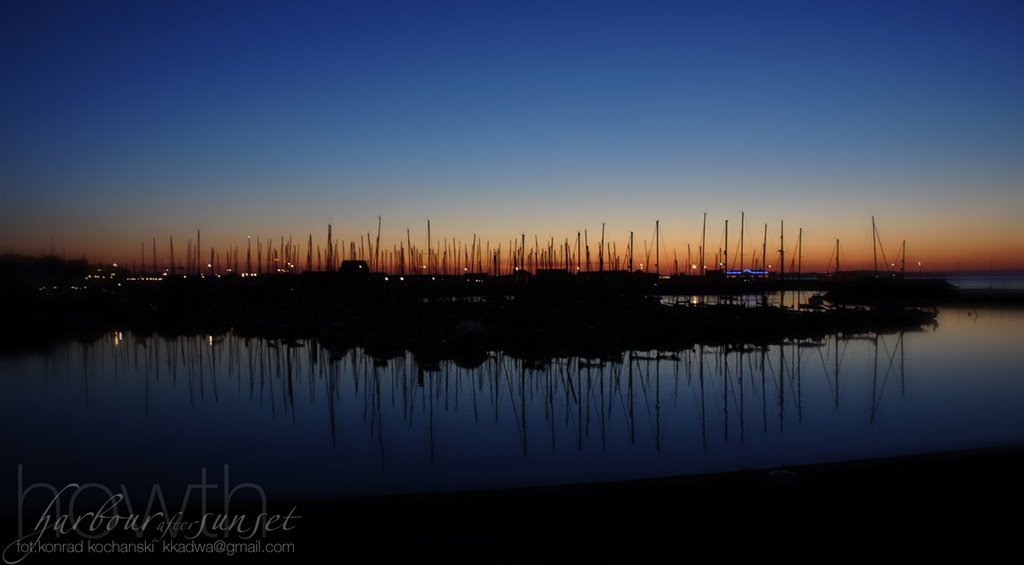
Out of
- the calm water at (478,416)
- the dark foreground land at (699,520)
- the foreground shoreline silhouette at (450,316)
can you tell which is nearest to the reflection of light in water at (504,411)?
the calm water at (478,416)

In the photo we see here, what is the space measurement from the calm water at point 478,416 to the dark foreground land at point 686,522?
3915 millimetres

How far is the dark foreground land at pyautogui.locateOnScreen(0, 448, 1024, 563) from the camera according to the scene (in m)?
6.04

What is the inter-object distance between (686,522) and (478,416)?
10.1 meters

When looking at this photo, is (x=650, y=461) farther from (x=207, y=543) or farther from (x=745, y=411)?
(x=207, y=543)

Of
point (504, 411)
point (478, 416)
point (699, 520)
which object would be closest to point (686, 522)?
point (699, 520)

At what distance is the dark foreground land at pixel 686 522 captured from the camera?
19.8 feet

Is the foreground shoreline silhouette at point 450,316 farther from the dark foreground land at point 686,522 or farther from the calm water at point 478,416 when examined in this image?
the dark foreground land at point 686,522

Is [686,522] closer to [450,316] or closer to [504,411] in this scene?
[504,411]

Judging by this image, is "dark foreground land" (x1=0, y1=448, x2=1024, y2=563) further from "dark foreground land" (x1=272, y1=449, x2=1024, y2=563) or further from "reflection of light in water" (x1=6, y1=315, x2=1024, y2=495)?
"reflection of light in water" (x1=6, y1=315, x2=1024, y2=495)

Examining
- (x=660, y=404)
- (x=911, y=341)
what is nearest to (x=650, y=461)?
(x=660, y=404)

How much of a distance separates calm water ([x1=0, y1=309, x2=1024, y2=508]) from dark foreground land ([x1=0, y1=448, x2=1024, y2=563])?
392cm

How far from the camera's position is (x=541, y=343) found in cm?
2658

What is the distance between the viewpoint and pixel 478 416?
16.3 meters

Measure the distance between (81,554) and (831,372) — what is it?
2292 centimetres
